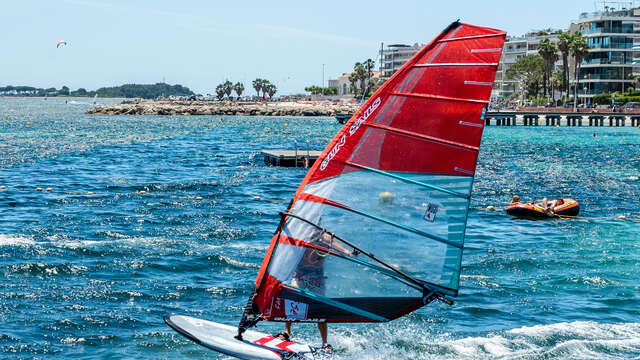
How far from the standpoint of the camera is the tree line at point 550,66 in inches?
4535

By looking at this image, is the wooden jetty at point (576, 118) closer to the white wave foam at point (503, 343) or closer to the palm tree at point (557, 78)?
the palm tree at point (557, 78)

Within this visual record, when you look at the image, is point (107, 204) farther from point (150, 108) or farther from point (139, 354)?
point (150, 108)

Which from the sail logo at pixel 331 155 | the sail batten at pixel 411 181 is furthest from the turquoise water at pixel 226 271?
the sail logo at pixel 331 155

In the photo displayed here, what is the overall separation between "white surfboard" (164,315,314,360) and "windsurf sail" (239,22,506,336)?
1.00ft

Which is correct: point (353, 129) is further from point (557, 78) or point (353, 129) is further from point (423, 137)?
point (557, 78)

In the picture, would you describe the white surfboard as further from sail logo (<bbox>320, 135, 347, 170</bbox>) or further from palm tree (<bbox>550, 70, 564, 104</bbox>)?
palm tree (<bbox>550, 70, 564, 104</bbox>)

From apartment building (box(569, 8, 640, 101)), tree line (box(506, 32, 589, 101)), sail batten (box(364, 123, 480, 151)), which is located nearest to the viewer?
sail batten (box(364, 123, 480, 151))

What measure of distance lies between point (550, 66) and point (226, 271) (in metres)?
121

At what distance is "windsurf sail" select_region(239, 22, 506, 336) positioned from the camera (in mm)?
9398

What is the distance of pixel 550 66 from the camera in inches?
4978

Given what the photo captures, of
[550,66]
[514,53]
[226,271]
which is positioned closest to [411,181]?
[226,271]

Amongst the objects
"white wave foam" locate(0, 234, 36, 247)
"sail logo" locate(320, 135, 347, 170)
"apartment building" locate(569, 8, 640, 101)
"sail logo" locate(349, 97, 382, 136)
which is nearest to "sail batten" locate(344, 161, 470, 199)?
"sail logo" locate(320, 135, 347, 170)

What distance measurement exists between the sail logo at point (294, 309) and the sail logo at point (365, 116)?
8.33 ft

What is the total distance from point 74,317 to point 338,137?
24.6ft
